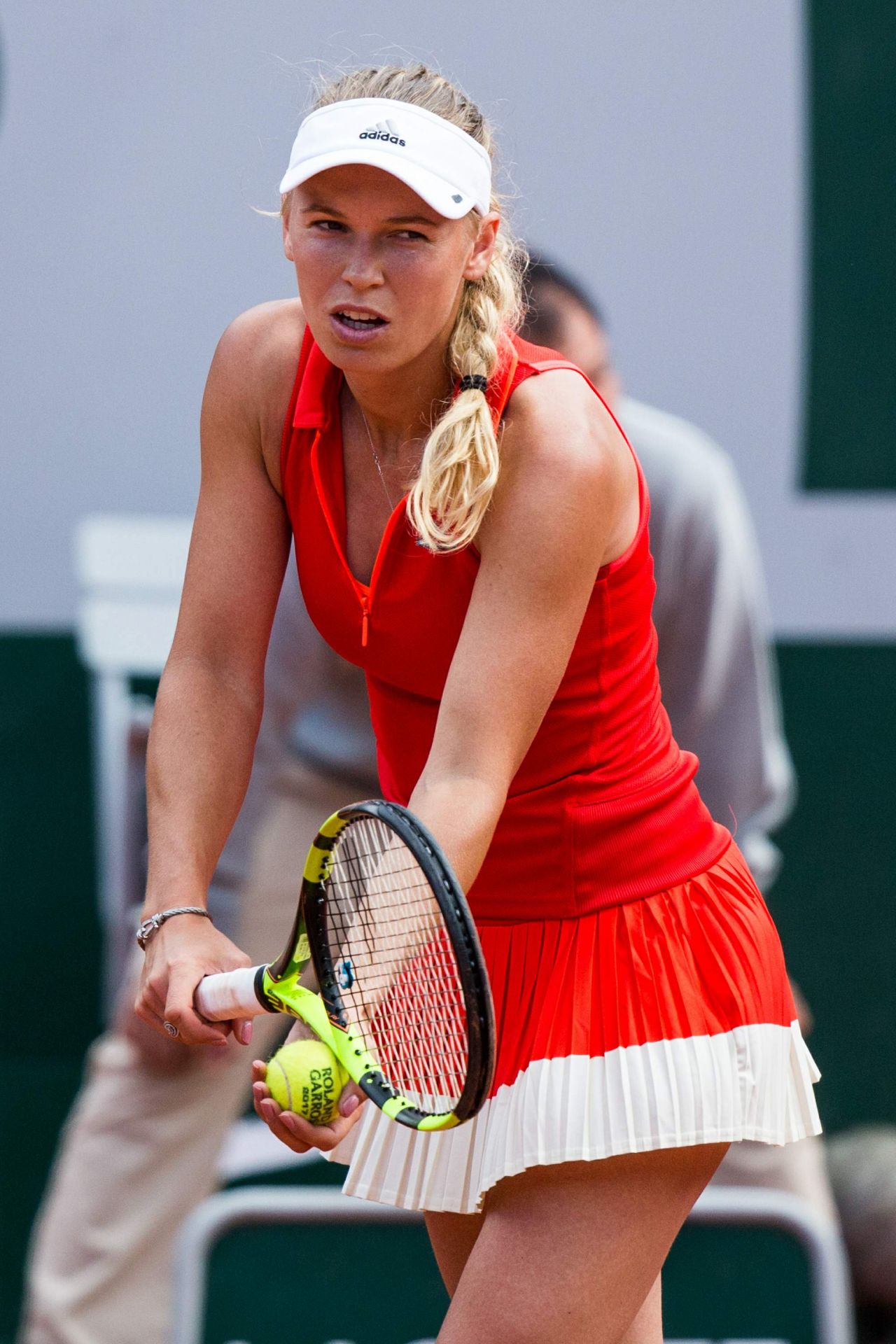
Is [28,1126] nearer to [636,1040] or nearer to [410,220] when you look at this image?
[636,1040]

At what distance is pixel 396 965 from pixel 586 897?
0.27 meters

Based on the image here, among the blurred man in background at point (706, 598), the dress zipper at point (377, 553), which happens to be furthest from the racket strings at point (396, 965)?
the blurred man in background at point (706, 598)

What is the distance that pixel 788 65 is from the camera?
317 cm

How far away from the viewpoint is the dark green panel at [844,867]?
325 centimetres

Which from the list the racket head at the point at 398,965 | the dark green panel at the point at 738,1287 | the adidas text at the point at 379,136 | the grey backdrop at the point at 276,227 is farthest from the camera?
the dark green panel at the point at 738,1287

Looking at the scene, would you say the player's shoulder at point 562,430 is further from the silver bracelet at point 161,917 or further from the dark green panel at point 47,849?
the dark green panel at point 47,849

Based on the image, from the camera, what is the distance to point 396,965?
1583 millimetres

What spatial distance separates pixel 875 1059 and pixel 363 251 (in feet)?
7.45

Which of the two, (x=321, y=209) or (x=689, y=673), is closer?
(x=321, y=209)

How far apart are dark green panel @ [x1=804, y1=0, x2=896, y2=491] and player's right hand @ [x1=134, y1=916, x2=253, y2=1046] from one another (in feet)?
6.22

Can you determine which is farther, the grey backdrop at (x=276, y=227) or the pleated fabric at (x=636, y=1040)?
the grey backdrop at (x=276, y=227)

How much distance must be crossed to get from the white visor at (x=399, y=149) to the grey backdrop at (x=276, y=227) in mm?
1529

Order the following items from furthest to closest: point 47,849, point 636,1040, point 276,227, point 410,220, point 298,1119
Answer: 1. point 47,849
2. point 276,227
3. point 636,1040
4. point 410,220
5. point 298,1119

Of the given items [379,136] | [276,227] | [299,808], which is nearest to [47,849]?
[299,808]
